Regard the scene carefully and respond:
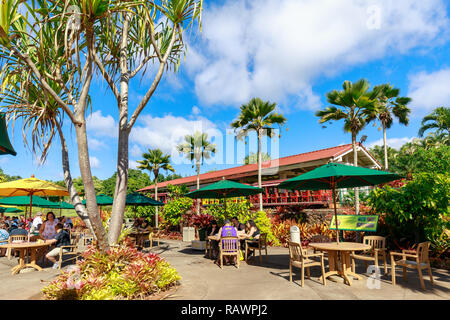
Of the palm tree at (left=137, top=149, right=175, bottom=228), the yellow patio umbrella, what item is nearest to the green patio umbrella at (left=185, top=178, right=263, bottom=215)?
the yellow patio umbrella

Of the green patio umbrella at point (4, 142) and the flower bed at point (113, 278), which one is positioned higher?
the green patio umbrella at point (4, 142)

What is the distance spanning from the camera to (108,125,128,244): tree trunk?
591 centimetres

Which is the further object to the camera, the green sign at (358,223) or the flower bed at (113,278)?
the green sign at (358,223)

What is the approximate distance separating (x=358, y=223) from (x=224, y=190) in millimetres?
4540

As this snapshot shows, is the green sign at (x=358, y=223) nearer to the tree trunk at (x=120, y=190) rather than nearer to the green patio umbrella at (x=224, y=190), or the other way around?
the green patio umbrella at (x=224, y=190)

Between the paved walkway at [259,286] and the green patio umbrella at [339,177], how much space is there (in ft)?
4.54

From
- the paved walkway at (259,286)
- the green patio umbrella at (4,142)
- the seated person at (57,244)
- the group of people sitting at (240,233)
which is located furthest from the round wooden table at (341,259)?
the seated person at (57,244)

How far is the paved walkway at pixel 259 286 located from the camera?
475 cm

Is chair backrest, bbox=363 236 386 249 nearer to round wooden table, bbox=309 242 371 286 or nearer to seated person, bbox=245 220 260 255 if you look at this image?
round wooden table, bbox=309 242 371 286

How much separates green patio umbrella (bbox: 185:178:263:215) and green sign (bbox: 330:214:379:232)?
302 cm

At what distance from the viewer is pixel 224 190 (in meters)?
9.57

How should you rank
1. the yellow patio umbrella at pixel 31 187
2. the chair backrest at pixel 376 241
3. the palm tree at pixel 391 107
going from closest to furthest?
the chair backrest at pixel 376 241 → the yellow patio umbrella at pixel 31 187 → the palm tree at pixel 391 107
